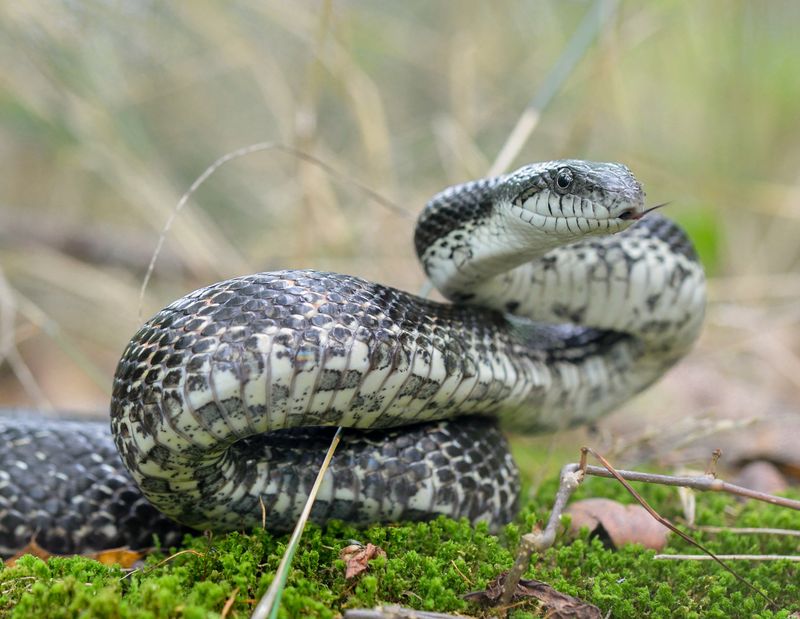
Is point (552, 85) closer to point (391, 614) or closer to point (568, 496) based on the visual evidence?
point (568, 496)

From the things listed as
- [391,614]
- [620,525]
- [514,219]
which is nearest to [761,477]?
[620,525]

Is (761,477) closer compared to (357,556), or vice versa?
(357,556)

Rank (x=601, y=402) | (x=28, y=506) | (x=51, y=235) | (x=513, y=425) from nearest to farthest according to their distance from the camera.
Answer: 1. (x=28, y=506)
2. (x=513, y=425)
3. (x=601, y=402)
4. (x=51, y=235)

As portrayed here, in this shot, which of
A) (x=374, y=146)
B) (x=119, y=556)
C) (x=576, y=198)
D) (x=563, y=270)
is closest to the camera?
(x=576, y=198)

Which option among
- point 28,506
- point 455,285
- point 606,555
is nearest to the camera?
point 606,555

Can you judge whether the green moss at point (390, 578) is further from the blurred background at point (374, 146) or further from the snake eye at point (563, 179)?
the snake eye at point (563, 179)

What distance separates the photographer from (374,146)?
686 centimetres

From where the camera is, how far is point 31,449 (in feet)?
12.5

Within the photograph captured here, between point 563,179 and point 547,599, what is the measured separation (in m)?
1.70

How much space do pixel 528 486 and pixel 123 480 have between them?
2212mm

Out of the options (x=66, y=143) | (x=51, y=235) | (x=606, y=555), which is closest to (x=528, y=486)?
(x=606, y=555)

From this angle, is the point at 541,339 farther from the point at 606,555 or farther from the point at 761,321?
the point at 761,321

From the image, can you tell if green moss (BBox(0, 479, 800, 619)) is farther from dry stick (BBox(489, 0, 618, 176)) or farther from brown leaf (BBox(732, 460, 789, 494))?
dry stick (BBox(489, 0, 618, 176))

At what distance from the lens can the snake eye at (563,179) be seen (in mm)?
3256
